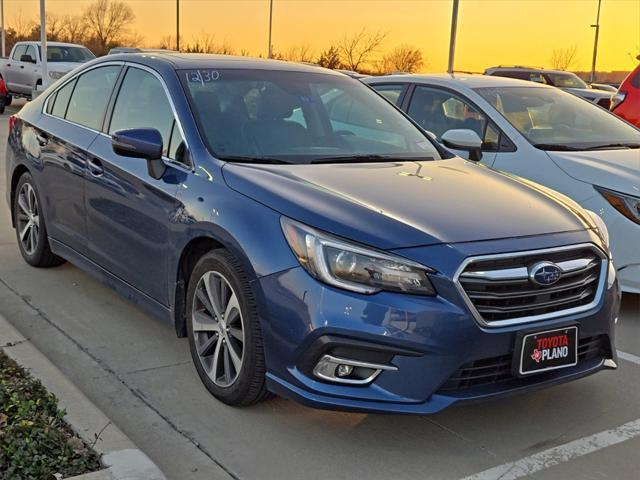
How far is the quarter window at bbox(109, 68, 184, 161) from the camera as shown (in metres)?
4.23

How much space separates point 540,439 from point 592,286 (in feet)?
2.42

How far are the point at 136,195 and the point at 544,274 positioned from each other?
223 cm

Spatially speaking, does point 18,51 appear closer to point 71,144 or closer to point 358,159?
point 71,144

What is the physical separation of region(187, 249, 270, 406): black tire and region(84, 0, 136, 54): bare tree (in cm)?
5852

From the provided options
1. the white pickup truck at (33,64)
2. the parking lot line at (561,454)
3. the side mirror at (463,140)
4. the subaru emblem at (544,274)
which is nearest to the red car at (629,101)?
the side mirror at (463,140)

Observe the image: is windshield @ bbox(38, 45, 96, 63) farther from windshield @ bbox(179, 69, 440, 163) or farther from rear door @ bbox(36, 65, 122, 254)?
windshield @ bbox(179, 69, 440, 163)

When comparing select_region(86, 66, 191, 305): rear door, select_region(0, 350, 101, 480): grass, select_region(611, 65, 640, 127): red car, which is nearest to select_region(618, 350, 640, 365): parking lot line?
select_region(86, 66, 191, 305): rear door

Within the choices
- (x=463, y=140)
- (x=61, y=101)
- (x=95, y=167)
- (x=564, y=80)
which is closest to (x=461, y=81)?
(x=463, y=140)

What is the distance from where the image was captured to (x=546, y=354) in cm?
331

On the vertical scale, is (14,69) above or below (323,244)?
below

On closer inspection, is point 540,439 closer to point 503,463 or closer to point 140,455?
point 503,463

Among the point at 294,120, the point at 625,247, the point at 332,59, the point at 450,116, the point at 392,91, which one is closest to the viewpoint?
the point at 294,120

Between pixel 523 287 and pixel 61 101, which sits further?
pixel 61 101

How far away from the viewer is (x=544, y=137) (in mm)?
6164
